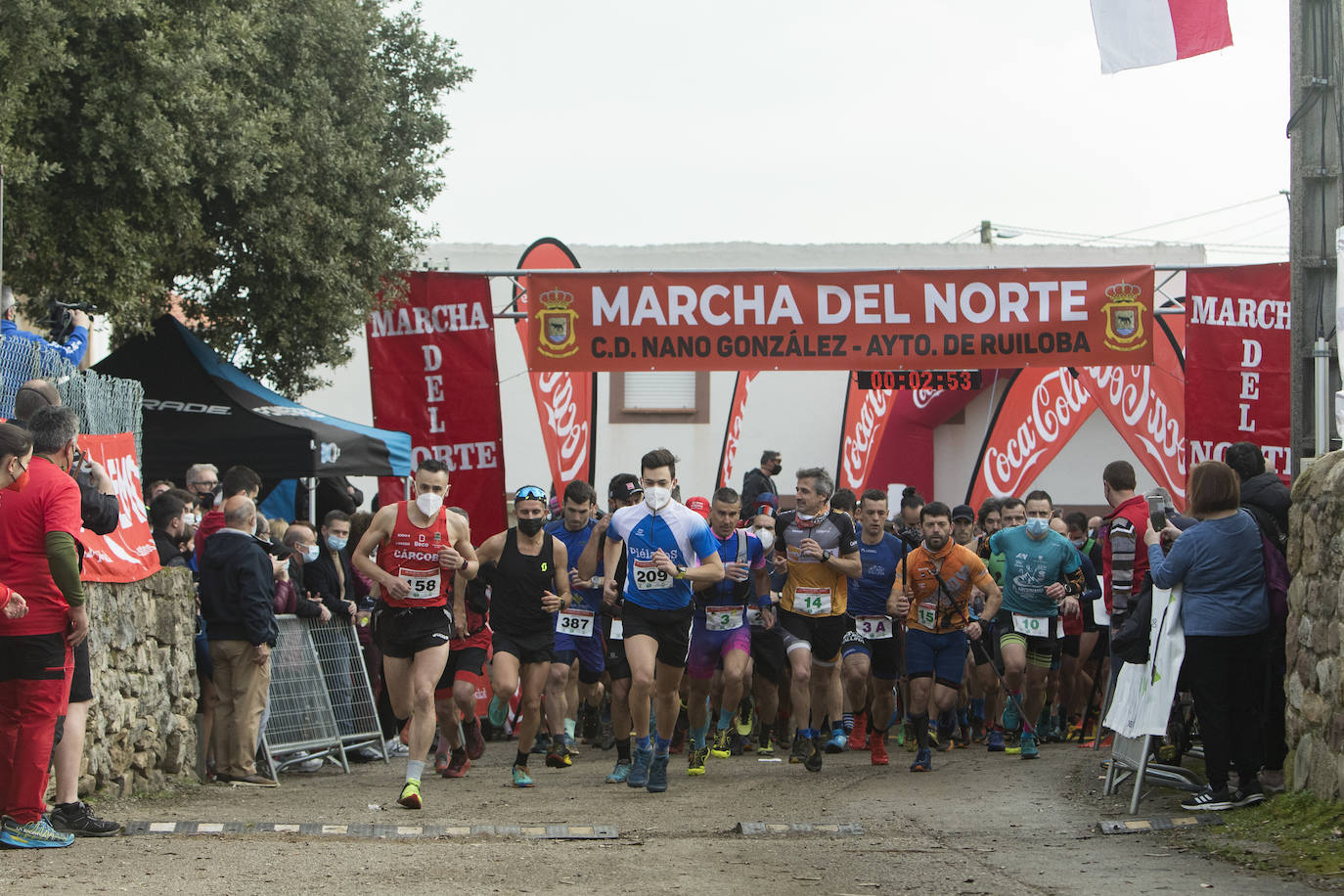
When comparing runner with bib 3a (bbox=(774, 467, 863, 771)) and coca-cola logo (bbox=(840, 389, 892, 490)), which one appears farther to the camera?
coca-cola logo (bbox=(840, 389, 892, 490))

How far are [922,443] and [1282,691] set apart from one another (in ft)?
59.2

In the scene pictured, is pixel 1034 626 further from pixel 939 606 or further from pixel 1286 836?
pixel 1286 836

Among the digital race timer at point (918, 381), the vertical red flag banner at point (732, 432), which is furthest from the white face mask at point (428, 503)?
the vertical red flag banner at point (732, 432)

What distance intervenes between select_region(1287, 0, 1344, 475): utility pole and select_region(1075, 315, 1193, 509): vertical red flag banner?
25.4 ft

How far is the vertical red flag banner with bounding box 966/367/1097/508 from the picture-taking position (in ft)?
65.2

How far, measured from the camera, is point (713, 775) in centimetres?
1157

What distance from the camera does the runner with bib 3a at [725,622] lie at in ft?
38.3

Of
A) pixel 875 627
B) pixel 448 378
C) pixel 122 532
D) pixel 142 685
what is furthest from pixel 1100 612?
pixel 122 532

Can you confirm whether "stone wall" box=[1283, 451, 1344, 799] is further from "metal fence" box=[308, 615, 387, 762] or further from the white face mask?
"metal fence" box=[308, 615, 387, 762]

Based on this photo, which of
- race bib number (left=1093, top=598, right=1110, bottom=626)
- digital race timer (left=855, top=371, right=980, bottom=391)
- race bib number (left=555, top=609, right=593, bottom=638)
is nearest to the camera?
race bib number (left=555, top=609, right=593, bottom=638)

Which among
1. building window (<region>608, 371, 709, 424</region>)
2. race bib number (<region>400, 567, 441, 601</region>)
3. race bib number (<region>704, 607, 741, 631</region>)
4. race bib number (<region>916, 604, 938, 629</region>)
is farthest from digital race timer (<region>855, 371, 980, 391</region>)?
building window (<region>608, 371, 709, 424</region>)

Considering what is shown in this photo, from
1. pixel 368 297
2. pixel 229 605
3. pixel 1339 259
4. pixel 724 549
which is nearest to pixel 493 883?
pixel 229 605

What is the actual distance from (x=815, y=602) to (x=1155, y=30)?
4.90 metres

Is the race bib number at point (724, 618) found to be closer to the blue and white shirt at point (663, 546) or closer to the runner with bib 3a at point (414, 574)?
the blue and white shirt at point (663, 546)
